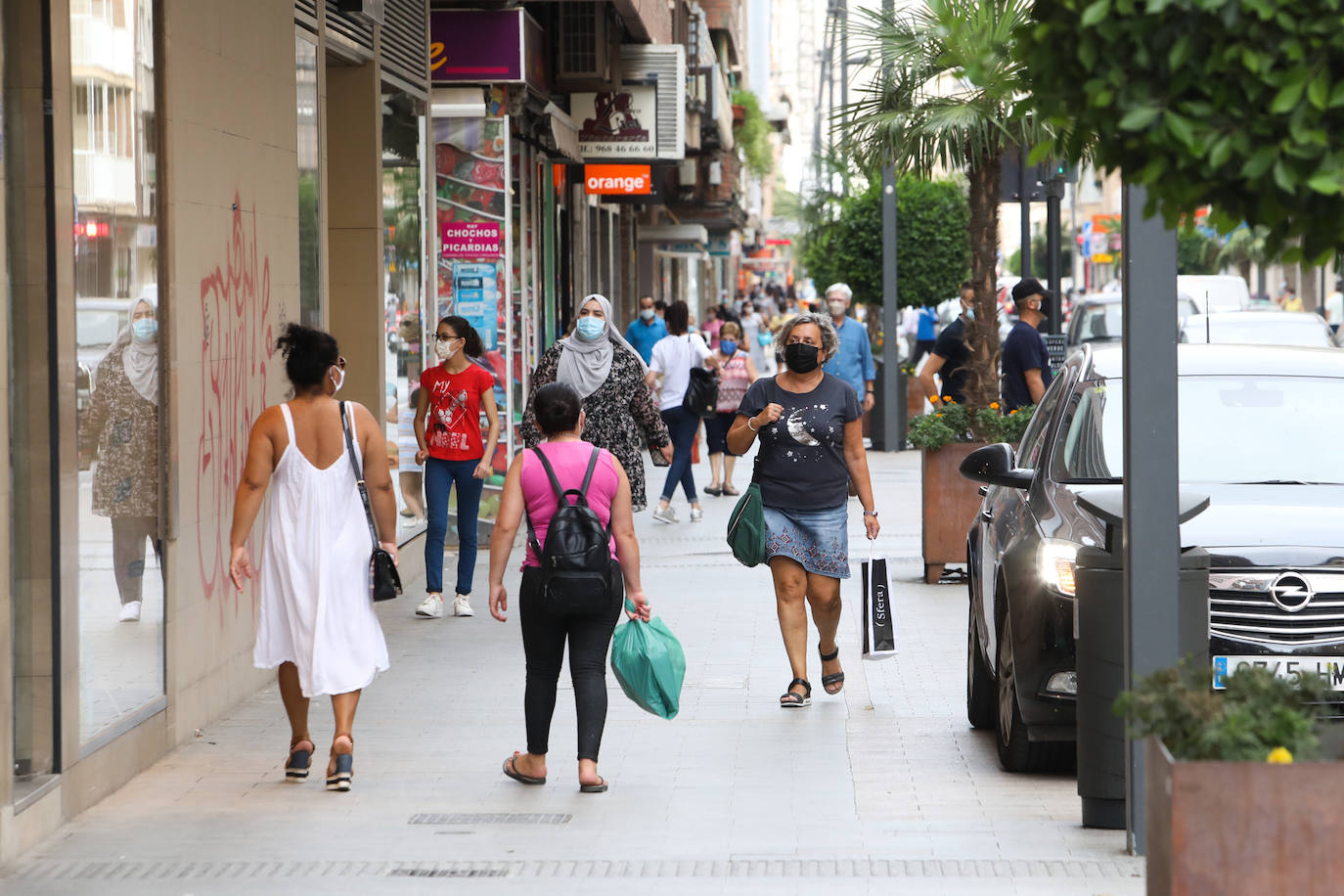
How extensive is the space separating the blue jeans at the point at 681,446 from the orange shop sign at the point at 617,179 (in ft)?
17.4

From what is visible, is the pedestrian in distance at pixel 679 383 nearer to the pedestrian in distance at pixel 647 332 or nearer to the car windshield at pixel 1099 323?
the pedestrian in distance at pixel 647 332

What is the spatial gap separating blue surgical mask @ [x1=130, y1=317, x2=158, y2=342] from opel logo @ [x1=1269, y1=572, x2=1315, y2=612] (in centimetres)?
439

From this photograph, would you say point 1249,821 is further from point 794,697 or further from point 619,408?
point 619,408

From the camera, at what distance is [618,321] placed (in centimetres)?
3080

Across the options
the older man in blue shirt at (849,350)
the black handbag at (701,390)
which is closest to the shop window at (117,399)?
the black handbag at (701,390)

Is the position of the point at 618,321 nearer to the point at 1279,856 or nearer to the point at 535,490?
the point at 535,490

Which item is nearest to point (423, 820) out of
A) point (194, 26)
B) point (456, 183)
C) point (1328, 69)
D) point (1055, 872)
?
point (1055, 872)

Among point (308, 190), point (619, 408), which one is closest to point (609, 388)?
point (619, 408)

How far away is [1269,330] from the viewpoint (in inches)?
741

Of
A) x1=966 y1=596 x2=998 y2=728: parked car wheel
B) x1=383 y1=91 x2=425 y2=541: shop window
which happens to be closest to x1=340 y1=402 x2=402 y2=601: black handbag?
x1=966 y1=596 x2=998 y2=728: parked car wheel

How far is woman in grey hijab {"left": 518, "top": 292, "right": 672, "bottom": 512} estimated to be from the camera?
448 inches

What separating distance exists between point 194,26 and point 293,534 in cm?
245

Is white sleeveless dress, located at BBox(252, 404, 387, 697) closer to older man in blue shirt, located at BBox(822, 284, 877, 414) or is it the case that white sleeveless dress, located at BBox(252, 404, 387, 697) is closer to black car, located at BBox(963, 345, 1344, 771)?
black car, located at BBox(963, 345, 1344, 771)

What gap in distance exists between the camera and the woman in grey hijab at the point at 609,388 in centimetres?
1137
